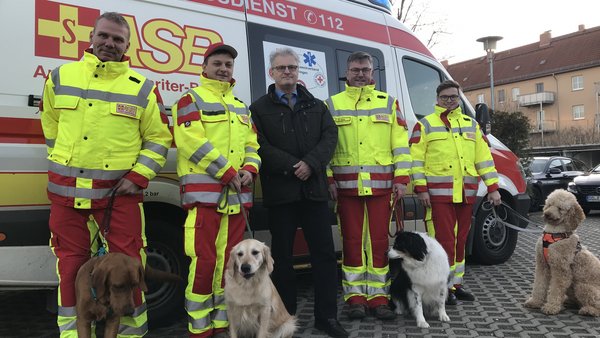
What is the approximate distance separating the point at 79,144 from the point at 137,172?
378 mm

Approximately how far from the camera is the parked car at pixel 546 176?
13.1 m

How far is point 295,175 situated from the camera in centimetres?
361

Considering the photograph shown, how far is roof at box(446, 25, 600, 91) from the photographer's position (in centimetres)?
4738

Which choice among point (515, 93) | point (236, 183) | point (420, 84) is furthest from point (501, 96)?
point (236, 183)

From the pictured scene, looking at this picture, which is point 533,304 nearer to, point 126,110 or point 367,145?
point 367,145

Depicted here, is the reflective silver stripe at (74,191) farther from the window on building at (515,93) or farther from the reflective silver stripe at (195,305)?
the window on building at (515,93)

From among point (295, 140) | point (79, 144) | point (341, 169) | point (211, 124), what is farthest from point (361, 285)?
point (79, 144)

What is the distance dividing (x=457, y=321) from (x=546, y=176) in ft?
36.1

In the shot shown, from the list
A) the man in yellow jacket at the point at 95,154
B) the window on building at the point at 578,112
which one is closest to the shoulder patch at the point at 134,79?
the man in yellow jacket at the point at 95,154

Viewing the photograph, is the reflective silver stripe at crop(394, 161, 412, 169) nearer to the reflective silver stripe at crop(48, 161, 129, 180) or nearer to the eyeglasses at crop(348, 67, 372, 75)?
the eyeglasses at crop(348, 67, 372, 75)

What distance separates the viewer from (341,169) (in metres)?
4.09

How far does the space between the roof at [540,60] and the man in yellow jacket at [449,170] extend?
161 feet

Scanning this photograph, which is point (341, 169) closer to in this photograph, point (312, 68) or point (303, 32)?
point (312, 68)

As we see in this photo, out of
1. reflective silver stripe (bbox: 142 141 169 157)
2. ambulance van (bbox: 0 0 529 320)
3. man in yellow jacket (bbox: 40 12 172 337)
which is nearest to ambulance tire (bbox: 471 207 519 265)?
ambulance van (bbox: 0 0 529 320)
